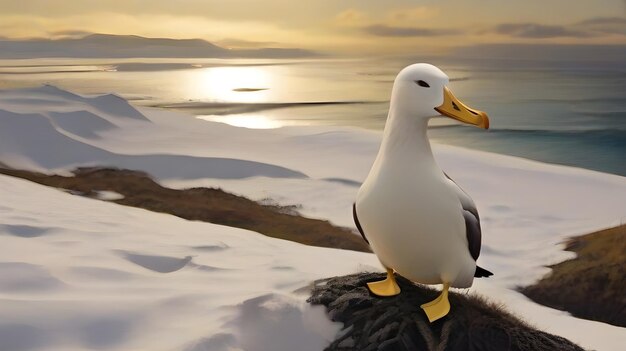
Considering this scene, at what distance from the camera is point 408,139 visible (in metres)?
3.13

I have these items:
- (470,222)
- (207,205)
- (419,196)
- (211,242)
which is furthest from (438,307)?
(207,205)

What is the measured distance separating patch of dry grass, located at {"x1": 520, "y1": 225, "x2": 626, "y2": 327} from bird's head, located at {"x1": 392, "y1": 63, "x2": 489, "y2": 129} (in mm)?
2839

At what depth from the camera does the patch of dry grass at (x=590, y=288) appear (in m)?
5.25

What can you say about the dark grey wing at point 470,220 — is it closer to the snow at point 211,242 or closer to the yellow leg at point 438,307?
the yellow leg at point 438,307

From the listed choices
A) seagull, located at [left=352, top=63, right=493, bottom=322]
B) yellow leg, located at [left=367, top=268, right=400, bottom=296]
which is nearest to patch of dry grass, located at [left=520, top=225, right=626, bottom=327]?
yellow leg, located at [left=367, top=268, right=400, bottom=296]

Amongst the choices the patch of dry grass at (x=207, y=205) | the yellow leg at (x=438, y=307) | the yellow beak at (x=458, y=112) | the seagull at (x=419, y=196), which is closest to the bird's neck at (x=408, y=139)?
the seagull at (x=419, y=196)

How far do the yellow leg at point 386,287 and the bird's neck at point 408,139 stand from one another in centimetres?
71

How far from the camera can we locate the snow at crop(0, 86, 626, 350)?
10.9 feet

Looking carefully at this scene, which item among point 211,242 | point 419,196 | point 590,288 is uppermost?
point 419,196

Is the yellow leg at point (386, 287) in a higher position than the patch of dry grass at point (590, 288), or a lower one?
higher

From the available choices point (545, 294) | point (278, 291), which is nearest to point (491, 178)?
point (545, 294)

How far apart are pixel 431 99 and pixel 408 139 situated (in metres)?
0.22

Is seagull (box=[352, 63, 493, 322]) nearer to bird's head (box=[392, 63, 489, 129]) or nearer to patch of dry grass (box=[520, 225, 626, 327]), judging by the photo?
bird's head (box=[392, 63, 489, 129])

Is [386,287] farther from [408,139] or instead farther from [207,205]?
[207,205]
